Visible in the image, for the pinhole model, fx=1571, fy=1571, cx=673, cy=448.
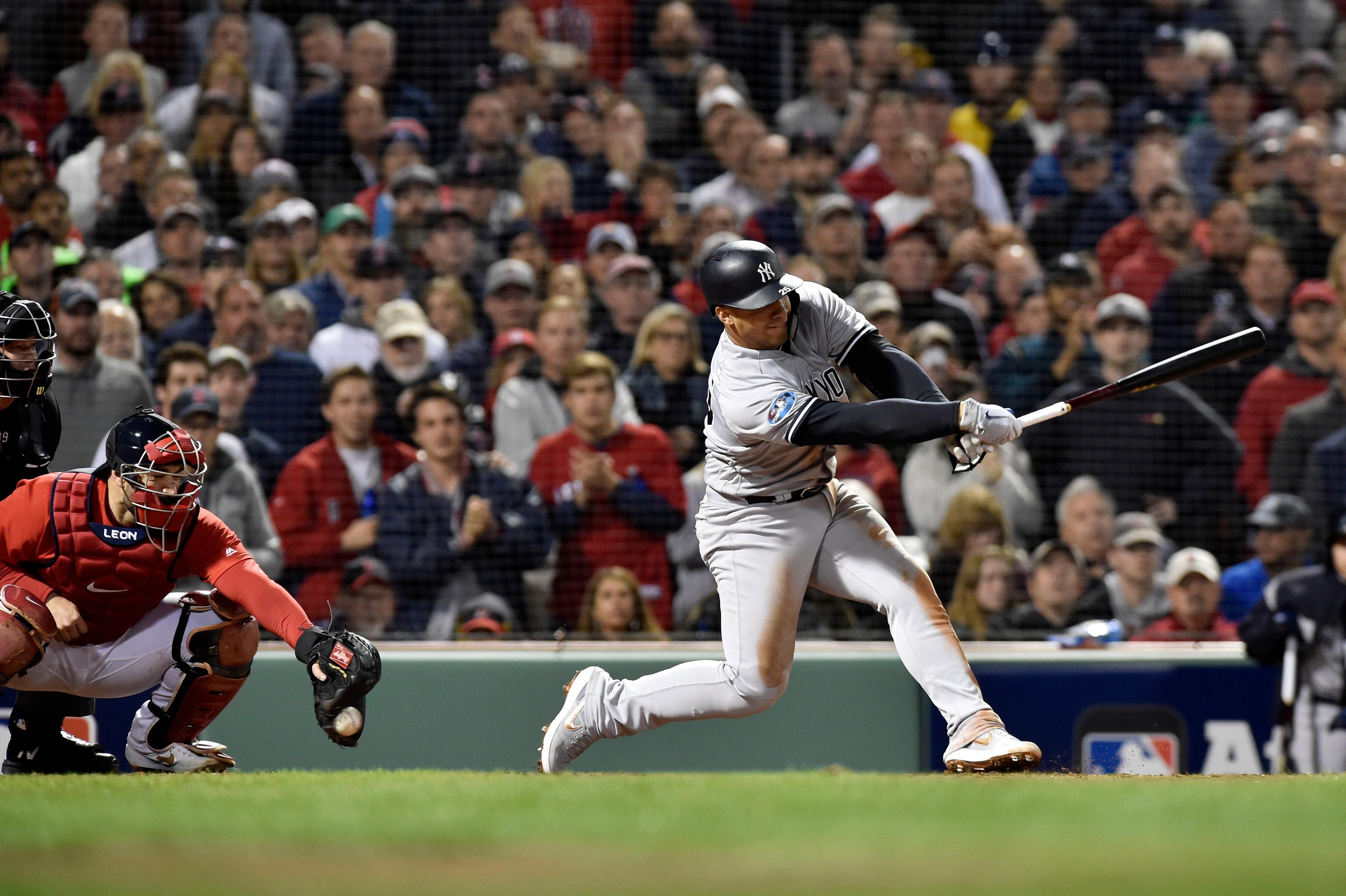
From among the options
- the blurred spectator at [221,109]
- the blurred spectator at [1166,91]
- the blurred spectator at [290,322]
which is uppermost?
the blurred spectator at [1166,91]

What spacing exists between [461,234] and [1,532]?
13.8 feet

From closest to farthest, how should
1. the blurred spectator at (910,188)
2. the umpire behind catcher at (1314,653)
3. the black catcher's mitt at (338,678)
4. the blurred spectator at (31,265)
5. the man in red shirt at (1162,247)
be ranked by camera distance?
1. the black catcher's mitt at (338,678)
2. the umpire behind catcher at (1314,653)
3. the blurred spectator at (31,265)
4. the man in red shirt at (1162,247)
5. the blurred spectator at (910,188)

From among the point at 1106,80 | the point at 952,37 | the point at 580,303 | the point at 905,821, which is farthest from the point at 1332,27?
the point at 905,821

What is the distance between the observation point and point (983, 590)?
7137mm

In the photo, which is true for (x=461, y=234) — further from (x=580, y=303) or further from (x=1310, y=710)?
(x=1310, y=710)

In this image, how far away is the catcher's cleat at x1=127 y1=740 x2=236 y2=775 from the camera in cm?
487

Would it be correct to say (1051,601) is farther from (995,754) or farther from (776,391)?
(776,391)

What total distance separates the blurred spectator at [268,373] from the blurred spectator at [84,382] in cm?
53

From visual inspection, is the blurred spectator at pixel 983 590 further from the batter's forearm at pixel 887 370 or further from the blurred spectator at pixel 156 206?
the blurred spectator at pixel 156 206

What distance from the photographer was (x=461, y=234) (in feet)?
27.8

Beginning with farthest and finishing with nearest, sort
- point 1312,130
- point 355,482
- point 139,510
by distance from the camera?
point 1312,130, point 355,482, point 139,510

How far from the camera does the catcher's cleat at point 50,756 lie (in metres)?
4.95

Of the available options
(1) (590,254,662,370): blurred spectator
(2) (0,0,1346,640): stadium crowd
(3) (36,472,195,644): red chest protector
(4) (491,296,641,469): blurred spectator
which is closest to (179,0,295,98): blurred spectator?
(2) (0,0,1346,640): stadium crowd

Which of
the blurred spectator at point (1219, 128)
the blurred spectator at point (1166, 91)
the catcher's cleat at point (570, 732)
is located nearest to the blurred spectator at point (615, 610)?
the catcher's cleat at point (570, 732)
